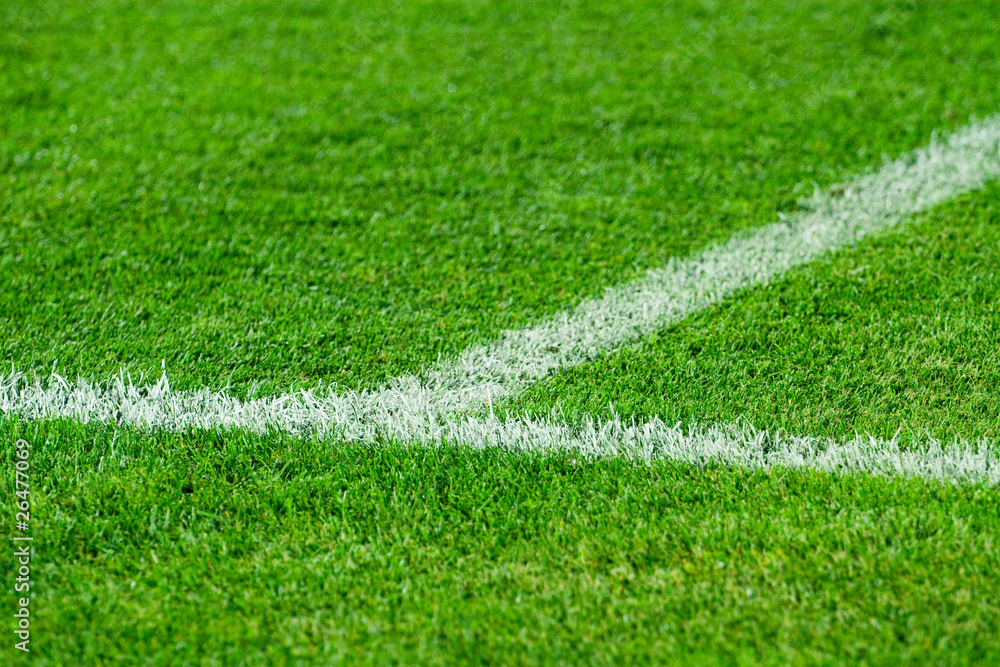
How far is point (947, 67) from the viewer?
385 centimetres

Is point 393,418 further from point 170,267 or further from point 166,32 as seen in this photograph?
point 166,32

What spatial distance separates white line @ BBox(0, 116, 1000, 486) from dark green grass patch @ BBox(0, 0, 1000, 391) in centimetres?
9

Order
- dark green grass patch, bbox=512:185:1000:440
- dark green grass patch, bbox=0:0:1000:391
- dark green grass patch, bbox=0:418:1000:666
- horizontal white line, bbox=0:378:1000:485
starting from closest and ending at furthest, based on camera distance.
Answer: dark green grass patch, bbox=0:418:1000:666 → horizontal white line, bbox=0:378:1000:485 → dark green grass patch, bbox=512:185:1000:440 → dark green grass patch, bbox=0:0:1000:391

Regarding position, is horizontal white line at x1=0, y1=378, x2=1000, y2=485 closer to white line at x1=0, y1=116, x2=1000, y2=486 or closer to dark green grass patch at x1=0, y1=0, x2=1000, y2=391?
white line at x1=0, y1=116, x2=1000, y2=486

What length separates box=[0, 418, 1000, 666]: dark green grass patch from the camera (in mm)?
1663

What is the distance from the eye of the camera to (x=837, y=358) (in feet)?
7.74

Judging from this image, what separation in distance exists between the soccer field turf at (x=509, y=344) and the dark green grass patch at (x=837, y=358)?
1 centimetres

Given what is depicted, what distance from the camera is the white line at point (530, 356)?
7.35 ft

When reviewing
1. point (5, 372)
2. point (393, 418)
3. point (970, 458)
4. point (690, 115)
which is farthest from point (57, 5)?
point (970, 458)

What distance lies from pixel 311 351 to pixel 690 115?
6.58 ft

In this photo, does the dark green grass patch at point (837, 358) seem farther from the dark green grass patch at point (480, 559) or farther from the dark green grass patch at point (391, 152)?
the dark green grass patch at point (391, 152)

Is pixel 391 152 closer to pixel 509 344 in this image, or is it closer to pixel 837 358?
pixel 509 344

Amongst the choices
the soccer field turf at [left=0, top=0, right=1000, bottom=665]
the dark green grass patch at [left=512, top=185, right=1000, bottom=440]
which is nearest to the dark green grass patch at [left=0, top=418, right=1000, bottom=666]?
the soccer field turf at [left=0, top=0, right=1000, bottom=665]

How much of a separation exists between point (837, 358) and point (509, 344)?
2.98 ft
